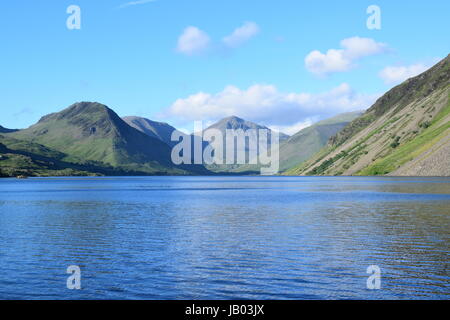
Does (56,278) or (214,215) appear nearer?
(56,278)

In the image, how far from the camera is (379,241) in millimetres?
50594

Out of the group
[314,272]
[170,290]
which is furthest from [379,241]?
[170,290]

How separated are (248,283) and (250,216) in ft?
155

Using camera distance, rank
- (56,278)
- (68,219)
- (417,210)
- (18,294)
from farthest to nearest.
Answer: (417,210) < (68,219) < (56,278) < (18,294)

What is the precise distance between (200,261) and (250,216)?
129 feet

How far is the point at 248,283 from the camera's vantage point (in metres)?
33.0

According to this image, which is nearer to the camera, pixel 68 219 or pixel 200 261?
pixel 200 261

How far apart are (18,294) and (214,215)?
5283cm
